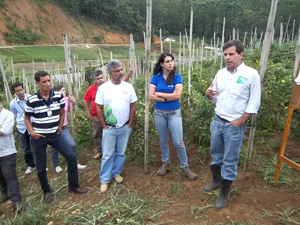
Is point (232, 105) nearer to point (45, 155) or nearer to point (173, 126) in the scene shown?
point (173, 126)

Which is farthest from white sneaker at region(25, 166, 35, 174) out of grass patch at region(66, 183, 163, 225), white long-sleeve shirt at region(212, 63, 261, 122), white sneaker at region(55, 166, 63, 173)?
white long-sleeve shirt at region(212, 63, 261, 122)

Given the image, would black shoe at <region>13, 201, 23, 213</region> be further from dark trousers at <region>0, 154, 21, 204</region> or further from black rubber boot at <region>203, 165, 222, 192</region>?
black rubber boot at <region>203, 165, 222, 192</region>

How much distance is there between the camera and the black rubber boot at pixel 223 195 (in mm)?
2418

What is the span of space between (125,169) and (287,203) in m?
2.21

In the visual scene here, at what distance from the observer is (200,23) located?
55156 millimetres

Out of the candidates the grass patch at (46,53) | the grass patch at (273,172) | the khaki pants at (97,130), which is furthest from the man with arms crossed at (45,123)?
the grass patch at (46,53)

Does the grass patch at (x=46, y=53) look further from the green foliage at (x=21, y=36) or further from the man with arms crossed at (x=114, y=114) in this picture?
the man with arms crossed at (x=114, y=114)

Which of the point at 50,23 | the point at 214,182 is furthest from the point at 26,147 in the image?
the point at 50,23

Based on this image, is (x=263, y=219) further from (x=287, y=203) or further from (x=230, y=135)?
(x=230, y=135)

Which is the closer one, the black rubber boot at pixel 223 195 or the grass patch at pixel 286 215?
the grass patch at pixel 286 215

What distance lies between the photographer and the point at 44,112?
2.84 meters

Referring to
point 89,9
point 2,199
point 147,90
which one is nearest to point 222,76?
point 147,90

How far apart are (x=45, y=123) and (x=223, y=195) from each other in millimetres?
2310

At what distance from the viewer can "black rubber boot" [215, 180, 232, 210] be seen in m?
2.42
